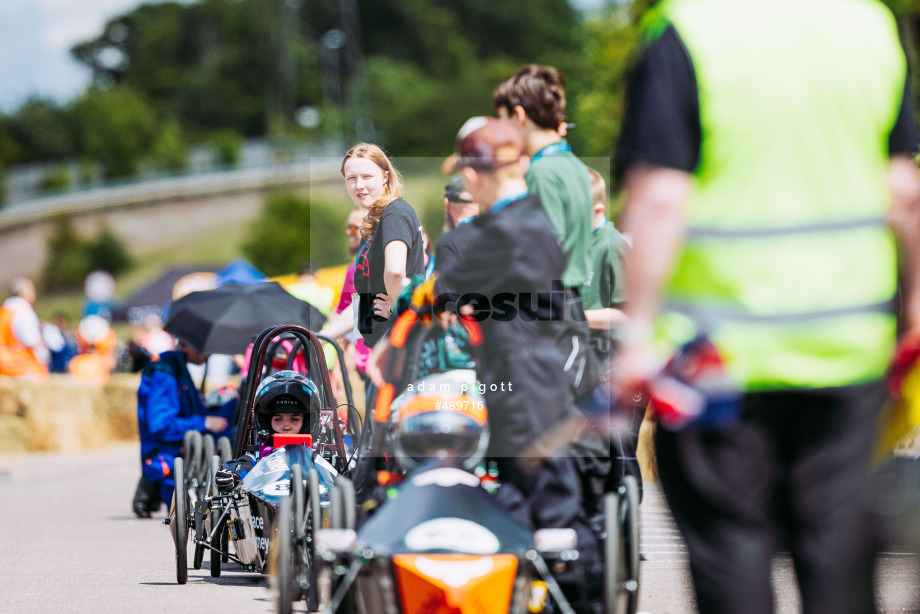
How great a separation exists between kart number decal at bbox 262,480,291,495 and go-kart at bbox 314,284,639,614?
246 cm

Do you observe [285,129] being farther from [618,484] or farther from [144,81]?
[618,484]

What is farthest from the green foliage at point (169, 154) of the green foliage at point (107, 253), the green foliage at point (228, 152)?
the green foliage at point (107, 253)

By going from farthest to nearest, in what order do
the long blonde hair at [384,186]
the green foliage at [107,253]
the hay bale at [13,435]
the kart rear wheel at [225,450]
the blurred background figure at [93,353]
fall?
the green foliage at [107,253]
the blurred background figure at [93,353]
the hay bale at [13,435]
the kart rear wheel at [225,450]
the long blonde hair at [384,186]

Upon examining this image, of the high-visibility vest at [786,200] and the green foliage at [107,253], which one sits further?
the green foliage at [107,253]

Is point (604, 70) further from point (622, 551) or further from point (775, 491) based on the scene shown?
point (775, 491)

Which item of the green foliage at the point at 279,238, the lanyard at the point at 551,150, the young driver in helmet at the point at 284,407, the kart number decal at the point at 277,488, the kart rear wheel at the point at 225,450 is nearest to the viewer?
the lanyard at the point at 551,150

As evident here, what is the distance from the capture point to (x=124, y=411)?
72.2ft

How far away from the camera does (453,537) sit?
461 centimetres

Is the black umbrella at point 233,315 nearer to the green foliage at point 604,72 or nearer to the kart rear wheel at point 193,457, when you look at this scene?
the kart rear wheel at point 193,457

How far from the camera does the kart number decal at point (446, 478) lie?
15.8ft

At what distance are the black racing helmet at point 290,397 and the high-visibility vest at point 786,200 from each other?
5.33 metres

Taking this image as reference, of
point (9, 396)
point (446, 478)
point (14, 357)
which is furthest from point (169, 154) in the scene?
point (446, 478)

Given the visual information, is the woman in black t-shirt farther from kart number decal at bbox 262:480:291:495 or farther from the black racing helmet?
kart number decal at bbox 262:480:291:495

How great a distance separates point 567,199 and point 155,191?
7889 centimetres
